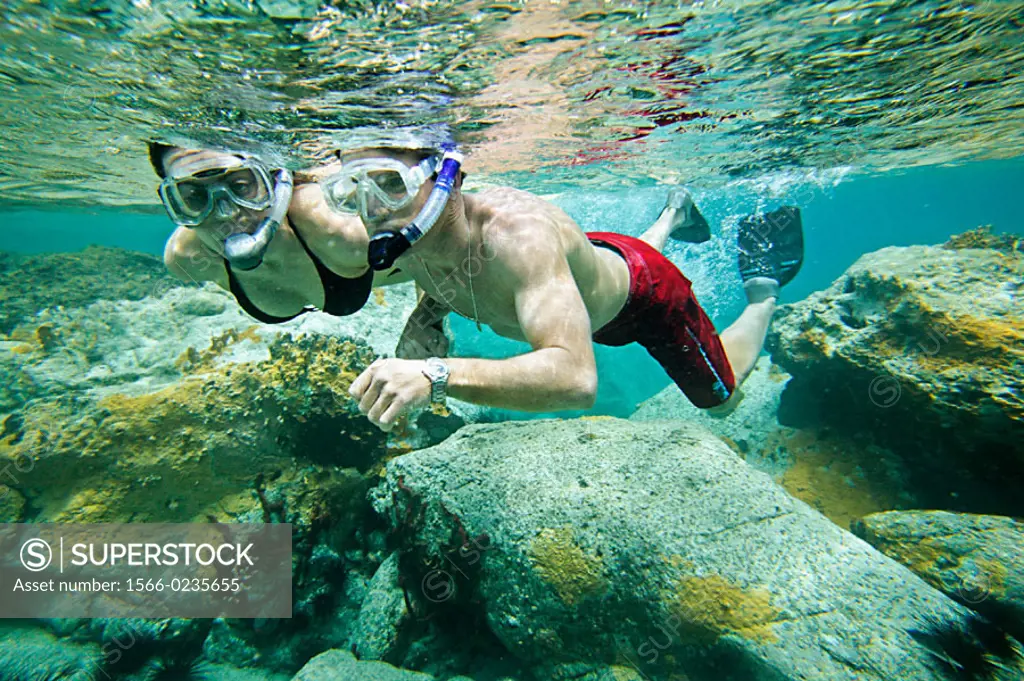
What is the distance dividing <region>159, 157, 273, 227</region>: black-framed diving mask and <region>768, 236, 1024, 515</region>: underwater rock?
275 inches

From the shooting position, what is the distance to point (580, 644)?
3.33 meters

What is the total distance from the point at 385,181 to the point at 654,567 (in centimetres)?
329

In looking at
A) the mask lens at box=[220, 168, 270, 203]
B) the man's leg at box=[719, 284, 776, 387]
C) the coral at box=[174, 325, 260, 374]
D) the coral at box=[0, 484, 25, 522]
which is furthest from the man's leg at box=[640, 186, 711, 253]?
the coral at box=[0, 484, 25, 522]

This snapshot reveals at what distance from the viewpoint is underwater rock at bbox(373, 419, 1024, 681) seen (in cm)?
283

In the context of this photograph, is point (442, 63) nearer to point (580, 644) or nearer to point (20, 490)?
point (580, 644)

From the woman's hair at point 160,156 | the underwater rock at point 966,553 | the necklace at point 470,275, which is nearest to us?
the necklace at point 470,275

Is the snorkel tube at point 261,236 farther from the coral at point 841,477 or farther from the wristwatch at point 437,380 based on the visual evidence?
the coral at point 841,477

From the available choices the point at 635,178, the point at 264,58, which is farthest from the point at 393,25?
the point at 635,178

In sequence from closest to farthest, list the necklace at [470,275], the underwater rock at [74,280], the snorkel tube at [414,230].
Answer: the snorkel tube at [414,230] → the necklace at [470,275] → the underwater rock at [74,280]

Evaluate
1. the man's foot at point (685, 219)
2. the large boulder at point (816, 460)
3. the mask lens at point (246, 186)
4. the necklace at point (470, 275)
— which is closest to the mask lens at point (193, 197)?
the mask lens at point (246, 186)

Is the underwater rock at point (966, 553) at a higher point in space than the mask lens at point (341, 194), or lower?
lower

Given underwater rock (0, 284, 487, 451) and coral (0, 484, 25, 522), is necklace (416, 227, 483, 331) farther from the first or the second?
coral (0, 484, 25, 522)

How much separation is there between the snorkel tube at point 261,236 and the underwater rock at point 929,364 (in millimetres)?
6771

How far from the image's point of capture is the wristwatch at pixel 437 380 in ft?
5.97
